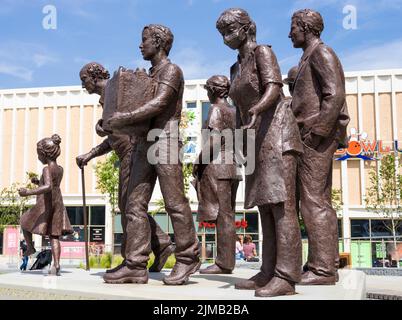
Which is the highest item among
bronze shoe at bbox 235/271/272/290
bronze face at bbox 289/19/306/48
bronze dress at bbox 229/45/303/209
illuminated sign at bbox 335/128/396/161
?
illuminated sign at bbox 335/128/396/161

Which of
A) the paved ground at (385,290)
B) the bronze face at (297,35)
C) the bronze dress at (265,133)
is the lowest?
the paved ground at (385,290)

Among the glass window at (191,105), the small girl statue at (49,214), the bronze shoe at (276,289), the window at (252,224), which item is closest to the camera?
the bronze shoe at (276,289)

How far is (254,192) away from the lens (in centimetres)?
441

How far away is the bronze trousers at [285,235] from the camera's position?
4184mm

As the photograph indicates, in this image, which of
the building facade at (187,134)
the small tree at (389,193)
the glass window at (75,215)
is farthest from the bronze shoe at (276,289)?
the glass window at (75,215)

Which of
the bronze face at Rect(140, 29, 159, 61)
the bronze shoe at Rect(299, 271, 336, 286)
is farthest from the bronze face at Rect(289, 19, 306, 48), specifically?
the bronze shoe at Rect(299, 271, 336, 286)

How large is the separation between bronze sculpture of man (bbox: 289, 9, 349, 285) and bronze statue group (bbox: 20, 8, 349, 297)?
11 millimetres

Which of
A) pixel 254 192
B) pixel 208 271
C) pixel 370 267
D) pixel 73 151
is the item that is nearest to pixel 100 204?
pixel 73 151

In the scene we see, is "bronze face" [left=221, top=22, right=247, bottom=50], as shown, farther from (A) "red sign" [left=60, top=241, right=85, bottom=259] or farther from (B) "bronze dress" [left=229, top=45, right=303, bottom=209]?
(A) "red sign" [left=60, top=241, right=85, bottom=259]

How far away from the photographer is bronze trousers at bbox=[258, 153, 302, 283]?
4.18 meters

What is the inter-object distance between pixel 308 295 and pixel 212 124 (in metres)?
3.23

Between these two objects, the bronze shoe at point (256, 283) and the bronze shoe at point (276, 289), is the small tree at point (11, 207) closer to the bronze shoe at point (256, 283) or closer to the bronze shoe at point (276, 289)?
the bronze shoe at point (256, 283)
